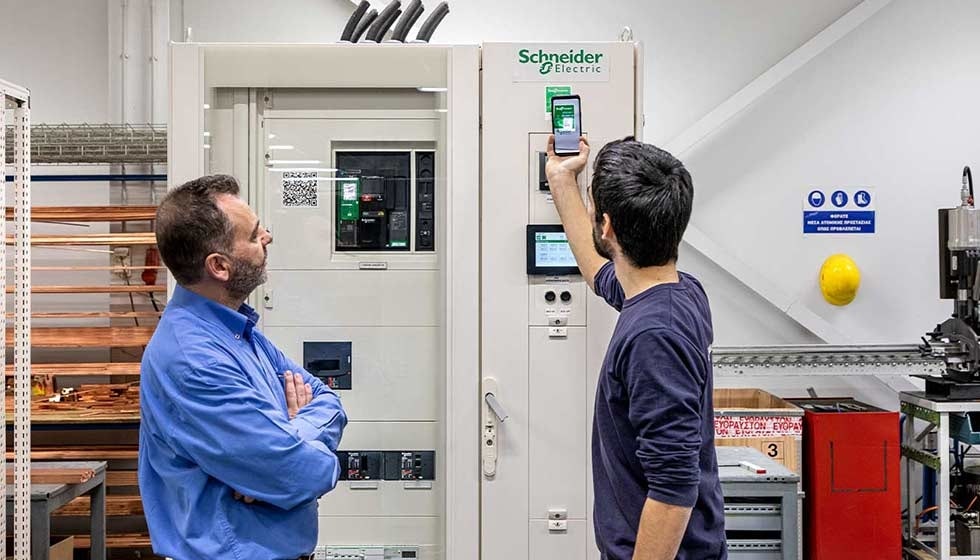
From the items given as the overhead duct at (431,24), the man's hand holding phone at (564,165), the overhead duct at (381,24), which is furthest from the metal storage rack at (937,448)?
the overhead duct at (381,24)

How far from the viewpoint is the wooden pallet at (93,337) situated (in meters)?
3.96

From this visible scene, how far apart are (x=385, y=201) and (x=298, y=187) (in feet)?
0.97

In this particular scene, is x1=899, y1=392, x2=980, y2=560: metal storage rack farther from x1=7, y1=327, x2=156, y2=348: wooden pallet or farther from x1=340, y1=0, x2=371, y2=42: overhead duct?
x1=7, y1=327, x2=156, y2=348: wooden pallet

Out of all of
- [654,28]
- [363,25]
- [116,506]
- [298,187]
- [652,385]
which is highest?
[654,28]

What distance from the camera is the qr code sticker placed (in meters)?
2.74

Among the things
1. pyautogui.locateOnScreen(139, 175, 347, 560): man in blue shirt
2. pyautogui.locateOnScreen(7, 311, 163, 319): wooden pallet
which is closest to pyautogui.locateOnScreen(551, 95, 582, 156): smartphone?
pyautogui.locateOnScreen(139, 175, 347, 560): man in blue shirt

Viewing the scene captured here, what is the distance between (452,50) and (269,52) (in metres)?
0.59

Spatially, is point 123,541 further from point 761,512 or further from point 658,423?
point 658,423

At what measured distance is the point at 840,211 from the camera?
4371mm

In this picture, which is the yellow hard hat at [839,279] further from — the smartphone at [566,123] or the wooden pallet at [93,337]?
the wooden pallet at [93,337]

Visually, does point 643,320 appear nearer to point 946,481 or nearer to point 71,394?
point 946,481

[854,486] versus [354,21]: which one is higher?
[354,21]

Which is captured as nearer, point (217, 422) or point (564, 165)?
point (217, 422)

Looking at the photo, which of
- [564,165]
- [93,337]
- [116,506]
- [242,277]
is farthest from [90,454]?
[564,165]
